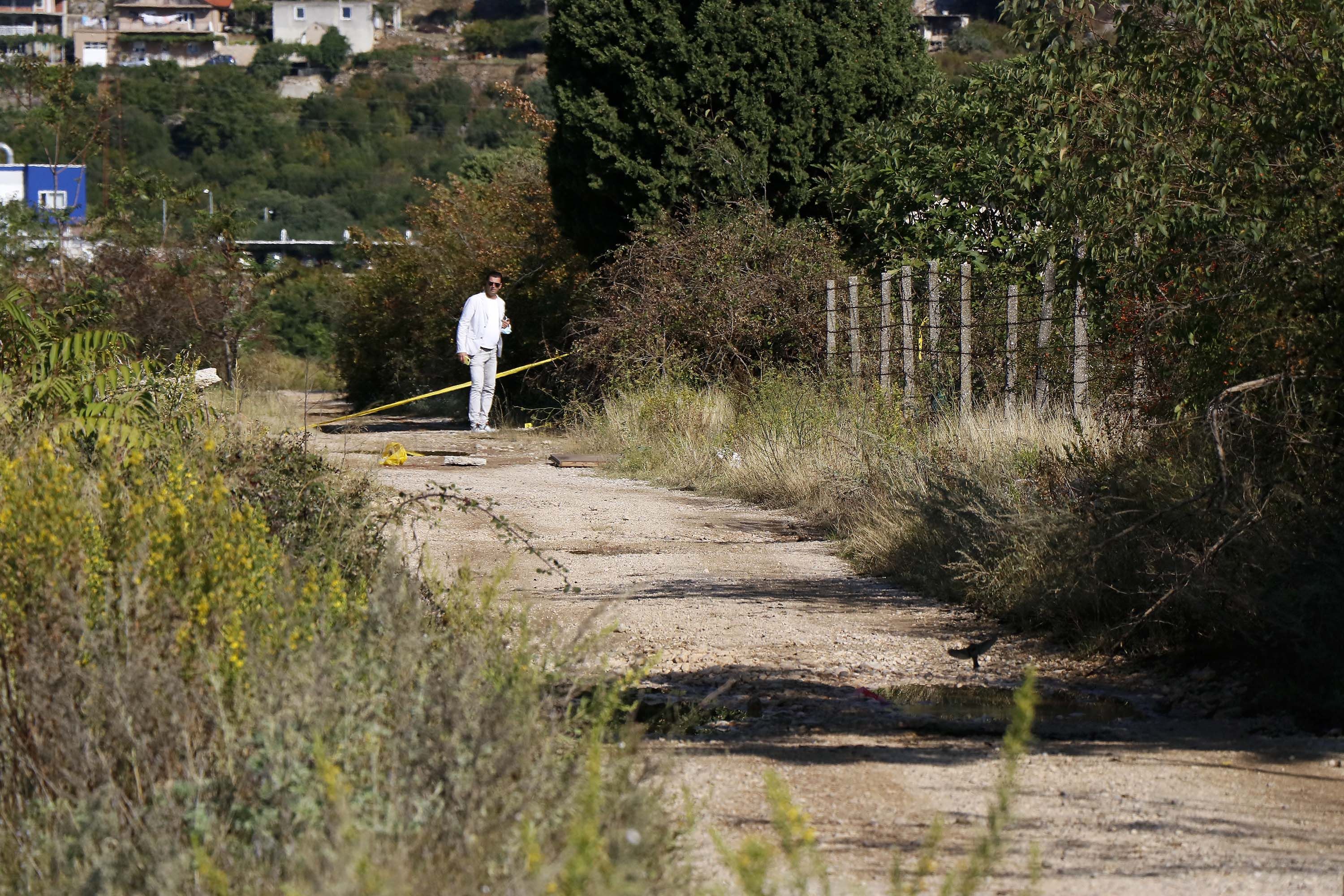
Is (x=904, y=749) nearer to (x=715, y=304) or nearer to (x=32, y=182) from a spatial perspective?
(x=715, y=304)

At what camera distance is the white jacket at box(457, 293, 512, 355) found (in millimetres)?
19719

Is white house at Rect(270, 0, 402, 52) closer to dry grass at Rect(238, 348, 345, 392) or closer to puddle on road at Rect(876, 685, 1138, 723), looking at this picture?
dry grass at Rect(238, 348, 345, 392)

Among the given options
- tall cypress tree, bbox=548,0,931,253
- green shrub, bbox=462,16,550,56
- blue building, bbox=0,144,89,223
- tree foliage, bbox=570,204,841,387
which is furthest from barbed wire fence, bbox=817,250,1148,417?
green shrub, bbox=462,16,550,56

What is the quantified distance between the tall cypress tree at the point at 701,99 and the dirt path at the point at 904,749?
32.6 ft

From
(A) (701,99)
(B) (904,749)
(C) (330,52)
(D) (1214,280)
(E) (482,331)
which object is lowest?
(B) (904,749)

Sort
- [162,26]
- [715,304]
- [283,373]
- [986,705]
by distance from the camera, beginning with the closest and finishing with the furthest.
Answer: [986,705] < [715,304] < [283,373] < [162,26]

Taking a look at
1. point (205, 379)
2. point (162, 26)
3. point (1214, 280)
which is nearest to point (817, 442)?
point (205, 379)

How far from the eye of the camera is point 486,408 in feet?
67.8

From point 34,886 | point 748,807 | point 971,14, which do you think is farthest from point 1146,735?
point 971,14

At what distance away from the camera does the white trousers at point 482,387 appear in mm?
20031

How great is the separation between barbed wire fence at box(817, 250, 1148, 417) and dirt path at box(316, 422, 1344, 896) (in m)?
3.35

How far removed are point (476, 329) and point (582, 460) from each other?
3738 millimetres

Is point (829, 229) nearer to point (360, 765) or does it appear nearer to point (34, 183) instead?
point (360, 765)

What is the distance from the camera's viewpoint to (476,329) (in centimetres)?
1983
